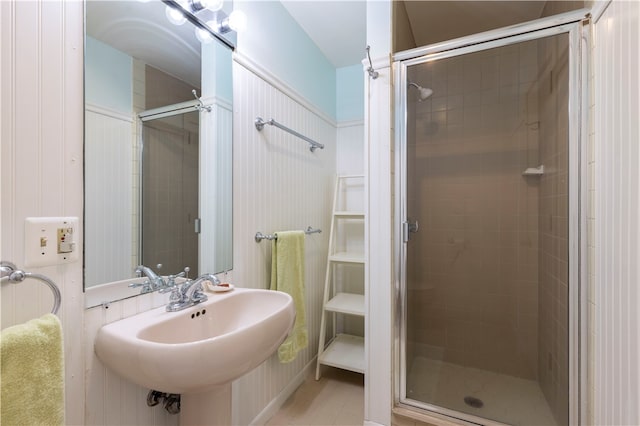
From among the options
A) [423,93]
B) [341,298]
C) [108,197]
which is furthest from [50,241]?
[341,298]

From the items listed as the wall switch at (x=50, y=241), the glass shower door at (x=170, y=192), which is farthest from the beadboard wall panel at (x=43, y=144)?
the glass shower door at (x=170, y=192)

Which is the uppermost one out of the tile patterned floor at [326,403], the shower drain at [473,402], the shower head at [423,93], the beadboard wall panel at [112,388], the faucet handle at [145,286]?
the shower head at [423,93]

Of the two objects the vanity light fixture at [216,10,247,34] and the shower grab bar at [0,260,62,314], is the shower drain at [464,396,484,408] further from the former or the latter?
the vanity light fixture at [216,10,247,34]

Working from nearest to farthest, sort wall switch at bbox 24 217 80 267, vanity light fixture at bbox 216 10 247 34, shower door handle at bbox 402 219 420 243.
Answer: wall switch at bbox 24 217 80 267
vanity light fixture at bbox 216 10 247 34
shower door handle at bbox 402 219 420 243

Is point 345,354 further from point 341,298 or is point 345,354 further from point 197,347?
point 197,347

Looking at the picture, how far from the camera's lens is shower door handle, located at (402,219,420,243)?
1500 mm

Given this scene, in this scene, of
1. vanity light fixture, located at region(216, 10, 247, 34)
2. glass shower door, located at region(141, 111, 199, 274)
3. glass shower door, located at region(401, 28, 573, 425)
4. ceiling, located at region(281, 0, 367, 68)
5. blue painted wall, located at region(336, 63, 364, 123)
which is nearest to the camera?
glass shower door, located at region(141, 111, 199, 274)

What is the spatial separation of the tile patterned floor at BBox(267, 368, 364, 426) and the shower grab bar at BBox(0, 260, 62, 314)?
133 cm

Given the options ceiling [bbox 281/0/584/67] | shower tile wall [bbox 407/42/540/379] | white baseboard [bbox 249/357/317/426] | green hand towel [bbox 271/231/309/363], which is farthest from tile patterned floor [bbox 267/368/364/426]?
ceiling [bbox 281/0/584/67]

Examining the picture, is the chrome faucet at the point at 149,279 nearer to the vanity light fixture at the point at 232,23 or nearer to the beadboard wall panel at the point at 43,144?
the beadboard wall panel at the point at 43,144

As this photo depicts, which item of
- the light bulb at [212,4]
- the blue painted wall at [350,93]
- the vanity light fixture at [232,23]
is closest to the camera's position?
the light bulb at [212,4]

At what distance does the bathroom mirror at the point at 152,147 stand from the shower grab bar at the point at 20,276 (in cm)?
13

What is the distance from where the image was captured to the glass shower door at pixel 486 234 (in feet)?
4.50

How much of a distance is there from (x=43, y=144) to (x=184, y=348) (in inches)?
23.8
